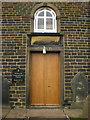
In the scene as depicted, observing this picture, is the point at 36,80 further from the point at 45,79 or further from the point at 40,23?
the point at 40,23

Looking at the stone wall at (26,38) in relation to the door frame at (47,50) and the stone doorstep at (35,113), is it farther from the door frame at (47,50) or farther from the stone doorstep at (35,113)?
the stone doorstep at (35,113)

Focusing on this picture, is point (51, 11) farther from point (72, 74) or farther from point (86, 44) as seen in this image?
point (72, 74)

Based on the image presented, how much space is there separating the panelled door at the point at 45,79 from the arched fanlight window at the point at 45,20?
124cm

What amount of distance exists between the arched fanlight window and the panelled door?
124 centimetres

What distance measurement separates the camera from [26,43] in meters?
7.14

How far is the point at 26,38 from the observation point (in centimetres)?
718

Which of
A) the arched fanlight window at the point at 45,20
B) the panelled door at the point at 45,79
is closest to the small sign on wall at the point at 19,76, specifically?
the panelled door at the point at 45,79

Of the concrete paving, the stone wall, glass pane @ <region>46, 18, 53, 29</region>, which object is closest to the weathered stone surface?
the stone wall

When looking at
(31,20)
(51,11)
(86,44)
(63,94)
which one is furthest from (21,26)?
(63,94)

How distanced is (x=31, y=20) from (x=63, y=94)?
3.78 metres

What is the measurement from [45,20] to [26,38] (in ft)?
4.36

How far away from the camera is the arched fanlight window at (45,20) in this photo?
745cm

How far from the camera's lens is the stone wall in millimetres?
7047

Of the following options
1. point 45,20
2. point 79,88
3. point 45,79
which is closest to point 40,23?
point 45,20
